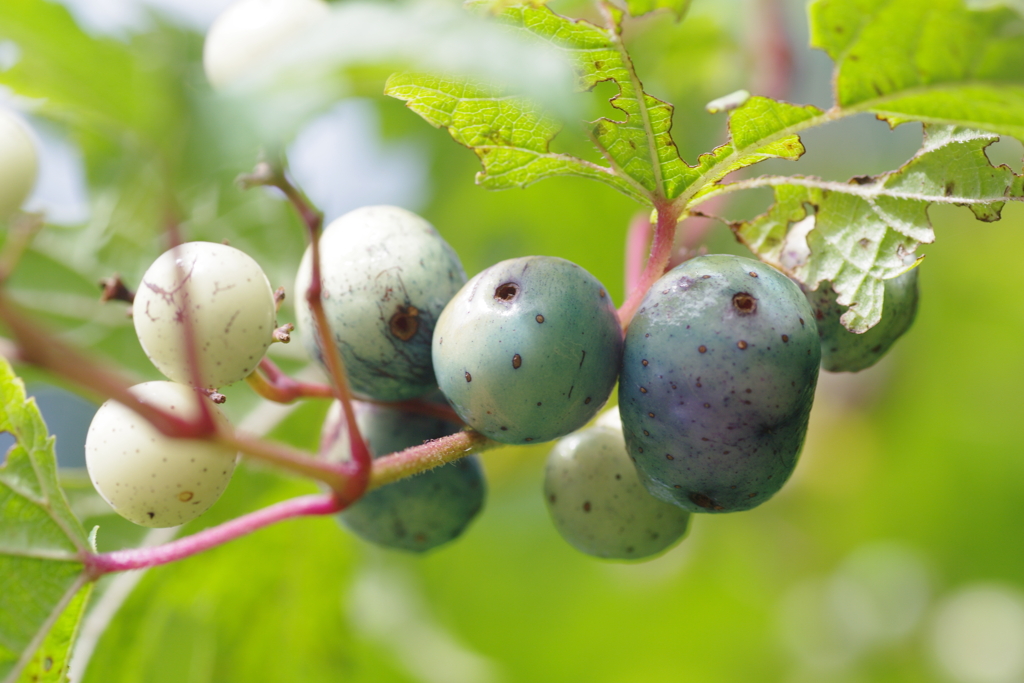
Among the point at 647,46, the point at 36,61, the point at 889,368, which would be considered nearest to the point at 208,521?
the point at 36,61

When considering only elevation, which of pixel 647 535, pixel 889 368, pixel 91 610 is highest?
pixel 647 535

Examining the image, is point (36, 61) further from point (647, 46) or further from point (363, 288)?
point (647, 46)

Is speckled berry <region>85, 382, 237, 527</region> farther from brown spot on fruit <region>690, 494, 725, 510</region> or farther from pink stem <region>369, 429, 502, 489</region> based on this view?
brown spot on fruit <region>690, 494, 725, 510</region>

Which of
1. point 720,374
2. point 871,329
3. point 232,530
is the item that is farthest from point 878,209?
point 232,530

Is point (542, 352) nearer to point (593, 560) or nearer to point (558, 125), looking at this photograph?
point (558, 125)

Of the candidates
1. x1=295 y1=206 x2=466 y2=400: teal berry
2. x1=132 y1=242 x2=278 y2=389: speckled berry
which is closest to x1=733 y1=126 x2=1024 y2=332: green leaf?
x1=295 y1=206 x2=466 y2=400: teal berry

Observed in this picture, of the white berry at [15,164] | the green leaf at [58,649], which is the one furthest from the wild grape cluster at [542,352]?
the white berry at [15,164]
